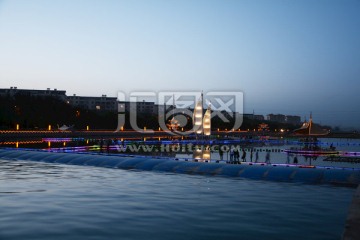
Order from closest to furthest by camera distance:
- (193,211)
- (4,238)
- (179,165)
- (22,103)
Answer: (4,238)
(193,211)
(179,165)
(22,103)

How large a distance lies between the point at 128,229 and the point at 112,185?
29.3 feet

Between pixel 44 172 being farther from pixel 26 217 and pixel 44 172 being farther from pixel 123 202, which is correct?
pixel 26 217

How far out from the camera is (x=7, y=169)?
2758 centimetres

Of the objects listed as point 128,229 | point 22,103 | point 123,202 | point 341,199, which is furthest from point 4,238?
point 22,103

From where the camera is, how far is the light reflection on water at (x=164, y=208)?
1238cm

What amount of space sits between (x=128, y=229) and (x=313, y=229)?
5498 millimetres

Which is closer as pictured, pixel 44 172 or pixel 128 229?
pixel 128 229

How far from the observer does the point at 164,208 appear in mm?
15766

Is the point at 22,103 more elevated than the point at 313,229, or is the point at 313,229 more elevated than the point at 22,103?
the point at 22,103

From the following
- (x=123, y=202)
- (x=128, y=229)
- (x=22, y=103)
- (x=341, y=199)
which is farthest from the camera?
(x=22, y=103)

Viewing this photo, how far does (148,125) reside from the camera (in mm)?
135750

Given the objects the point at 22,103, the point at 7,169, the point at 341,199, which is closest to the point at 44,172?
the point at 7,169

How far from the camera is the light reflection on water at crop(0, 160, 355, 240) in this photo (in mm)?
12375

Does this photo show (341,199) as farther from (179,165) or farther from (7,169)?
(7,169)
